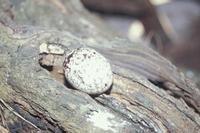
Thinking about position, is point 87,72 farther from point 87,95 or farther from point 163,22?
point 163,22

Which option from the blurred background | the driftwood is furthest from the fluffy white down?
the blurred background

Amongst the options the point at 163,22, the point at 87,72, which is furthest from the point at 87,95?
the point at 163,22

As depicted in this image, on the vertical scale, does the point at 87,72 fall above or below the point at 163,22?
below

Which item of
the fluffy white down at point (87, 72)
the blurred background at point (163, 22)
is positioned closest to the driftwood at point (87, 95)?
the fluffy white down at point (87, 72)

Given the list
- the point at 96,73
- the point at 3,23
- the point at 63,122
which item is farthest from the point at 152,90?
the point at 3,23

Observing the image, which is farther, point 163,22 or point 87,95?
point 163,22

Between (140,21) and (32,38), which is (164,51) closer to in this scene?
(140,21)

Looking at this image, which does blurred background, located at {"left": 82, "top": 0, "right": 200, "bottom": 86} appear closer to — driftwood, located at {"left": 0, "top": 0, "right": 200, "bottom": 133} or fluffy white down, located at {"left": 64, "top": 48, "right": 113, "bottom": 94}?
driftwood, located at {"left": 0, "top": 0, "right": 200, "bottom": 133}
